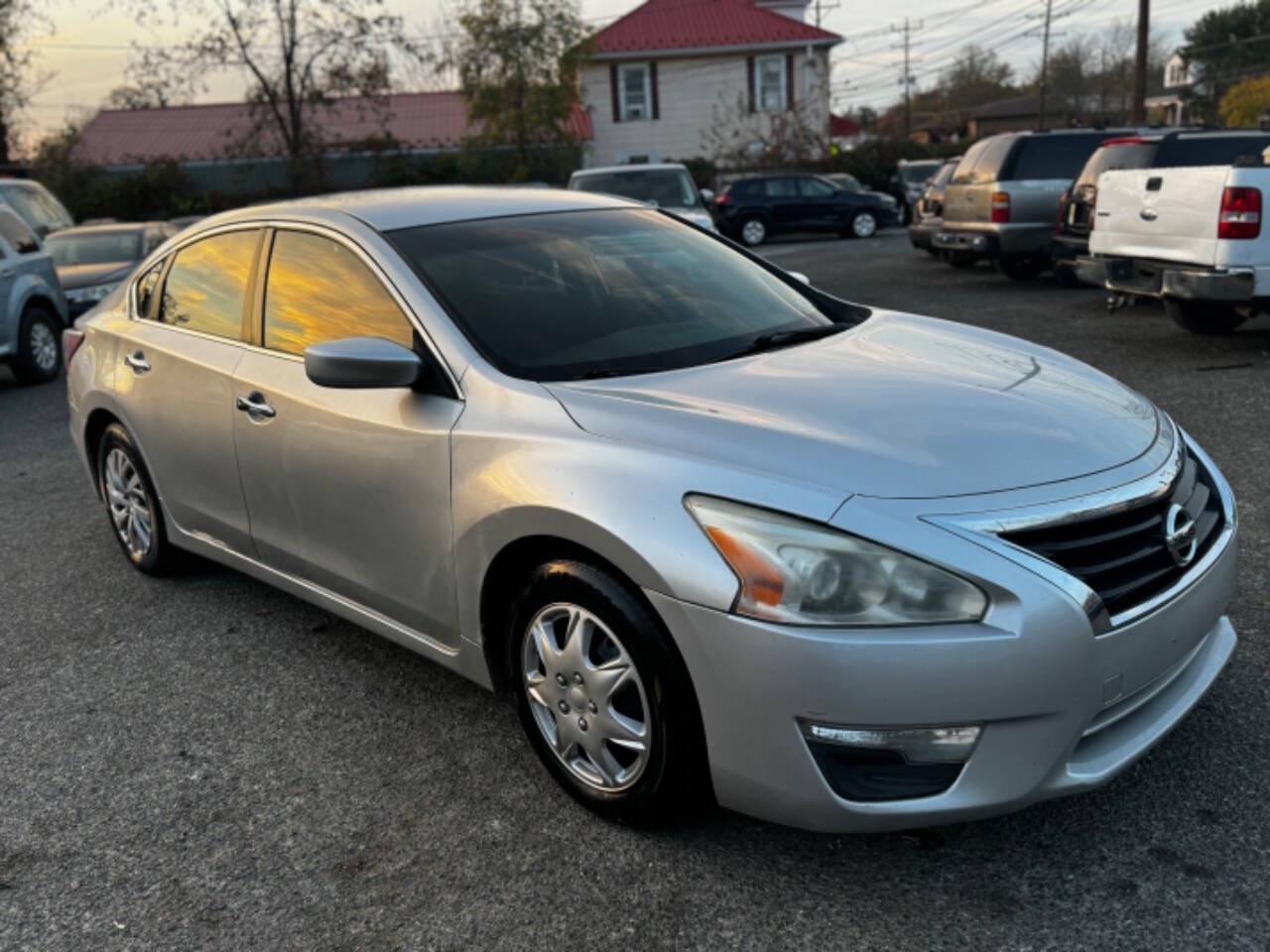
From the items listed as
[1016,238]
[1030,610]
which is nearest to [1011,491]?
[1030,610]

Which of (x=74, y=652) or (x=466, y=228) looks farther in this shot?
(x=74, y=652)

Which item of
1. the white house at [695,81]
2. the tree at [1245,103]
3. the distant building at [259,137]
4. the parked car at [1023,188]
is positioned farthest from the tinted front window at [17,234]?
the tree at [1245,103]

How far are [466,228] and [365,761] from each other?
5.66 feet

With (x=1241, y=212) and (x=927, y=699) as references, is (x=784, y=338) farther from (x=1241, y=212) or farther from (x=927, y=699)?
(x=1241, y=212)

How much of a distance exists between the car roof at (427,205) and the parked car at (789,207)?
21696mm

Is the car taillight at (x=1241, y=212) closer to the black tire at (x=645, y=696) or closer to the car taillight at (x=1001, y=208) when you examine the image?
the car taillight at (x=1001, y=208)

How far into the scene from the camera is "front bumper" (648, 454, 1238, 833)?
232cm

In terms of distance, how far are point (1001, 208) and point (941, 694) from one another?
12627 mm

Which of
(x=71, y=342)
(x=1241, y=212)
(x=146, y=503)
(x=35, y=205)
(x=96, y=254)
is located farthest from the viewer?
(x=35, y=205)

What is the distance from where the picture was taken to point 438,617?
3.25 m

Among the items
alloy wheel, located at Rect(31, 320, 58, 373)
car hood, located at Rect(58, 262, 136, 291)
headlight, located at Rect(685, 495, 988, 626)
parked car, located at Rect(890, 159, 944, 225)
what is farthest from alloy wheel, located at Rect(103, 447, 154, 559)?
parked car, located at Rect(890, 159, 944, 225)

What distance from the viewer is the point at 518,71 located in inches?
1351

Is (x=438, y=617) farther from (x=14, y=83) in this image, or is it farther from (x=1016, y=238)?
(x=14, y=83)

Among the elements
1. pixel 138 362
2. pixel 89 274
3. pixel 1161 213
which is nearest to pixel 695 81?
pixel 89 274
